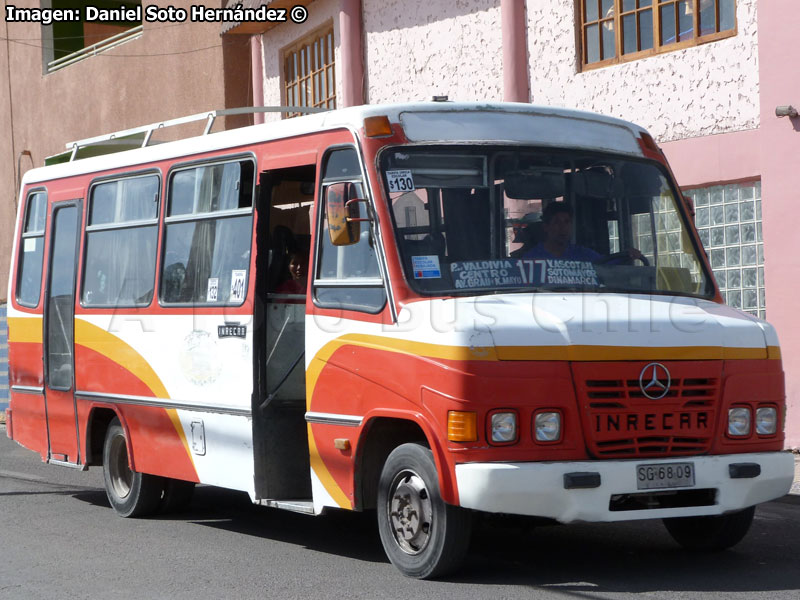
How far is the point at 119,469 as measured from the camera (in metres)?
10.5

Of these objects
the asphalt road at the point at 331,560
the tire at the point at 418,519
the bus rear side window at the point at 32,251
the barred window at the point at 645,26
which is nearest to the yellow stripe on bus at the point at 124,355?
the asphalt road at the point at 331,560

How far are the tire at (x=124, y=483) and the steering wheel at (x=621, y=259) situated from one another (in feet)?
13.5

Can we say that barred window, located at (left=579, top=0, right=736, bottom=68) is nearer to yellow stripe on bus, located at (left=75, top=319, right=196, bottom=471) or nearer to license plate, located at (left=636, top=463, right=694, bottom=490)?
yellow stripe on bus, located at (left=75, top=319, right=196, bottom=471)

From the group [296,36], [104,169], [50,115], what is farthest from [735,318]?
[50,115]

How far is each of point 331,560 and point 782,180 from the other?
6.85 meters

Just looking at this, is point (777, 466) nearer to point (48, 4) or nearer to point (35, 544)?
point (35, 544)

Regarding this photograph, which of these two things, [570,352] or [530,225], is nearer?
[570,352]

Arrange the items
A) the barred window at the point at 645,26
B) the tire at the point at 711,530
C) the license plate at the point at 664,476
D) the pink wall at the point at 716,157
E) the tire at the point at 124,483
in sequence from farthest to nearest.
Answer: the barred window at the point at 645,26
the pink wall at the point at 716,157
the tire at the point at 124,483
the tire at the point at 711,530
the license plate at the point at 664,476

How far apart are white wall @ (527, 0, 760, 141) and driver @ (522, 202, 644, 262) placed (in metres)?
6.10

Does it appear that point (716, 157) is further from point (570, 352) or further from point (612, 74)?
point (570, 352)

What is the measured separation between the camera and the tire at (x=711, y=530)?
25.6 feet

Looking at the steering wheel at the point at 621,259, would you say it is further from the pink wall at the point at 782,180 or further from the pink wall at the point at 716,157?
the pink wall at the point at 716,157

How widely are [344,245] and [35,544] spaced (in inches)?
116

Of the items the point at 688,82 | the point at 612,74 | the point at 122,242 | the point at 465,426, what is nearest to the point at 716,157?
the point at 688,82
